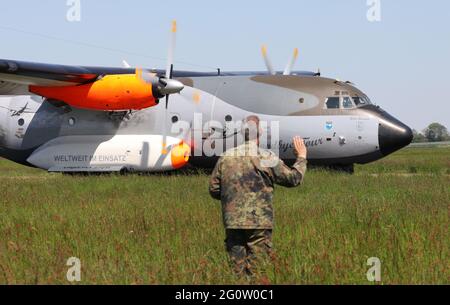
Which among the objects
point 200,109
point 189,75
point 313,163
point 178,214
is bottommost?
point 178,214

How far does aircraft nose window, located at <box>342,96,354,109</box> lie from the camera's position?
2108 centimetres

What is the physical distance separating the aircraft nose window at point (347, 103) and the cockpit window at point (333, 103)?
0.23 metres

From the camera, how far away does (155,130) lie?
22125 mm

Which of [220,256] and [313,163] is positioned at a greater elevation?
[313,163]

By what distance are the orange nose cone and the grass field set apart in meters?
4.09

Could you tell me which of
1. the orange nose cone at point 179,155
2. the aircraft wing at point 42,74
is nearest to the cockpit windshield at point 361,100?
the orange nose cone at point 179,155

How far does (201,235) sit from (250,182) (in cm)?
299

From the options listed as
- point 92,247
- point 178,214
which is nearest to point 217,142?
point 178,214

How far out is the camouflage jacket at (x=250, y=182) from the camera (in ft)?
23.1

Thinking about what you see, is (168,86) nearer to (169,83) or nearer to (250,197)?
(169,83)

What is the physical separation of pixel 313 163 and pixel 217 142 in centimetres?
329

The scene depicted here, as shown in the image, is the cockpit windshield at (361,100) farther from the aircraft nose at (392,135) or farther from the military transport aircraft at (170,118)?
the aircraft nose at (392,135)
